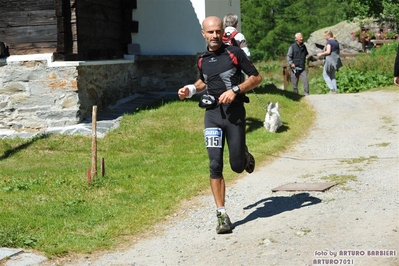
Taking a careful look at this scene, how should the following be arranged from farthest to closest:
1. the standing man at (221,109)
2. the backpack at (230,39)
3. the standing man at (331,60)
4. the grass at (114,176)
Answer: the standing man at (331,60), the backpack at (230,39), the grass at (114,176), the standing man at (221,109)

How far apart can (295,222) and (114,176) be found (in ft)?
10.7

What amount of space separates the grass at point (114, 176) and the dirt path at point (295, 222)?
1.22 feet

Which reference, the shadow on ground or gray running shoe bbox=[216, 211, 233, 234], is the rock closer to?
the shadow on ground

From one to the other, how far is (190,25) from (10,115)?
191 inches

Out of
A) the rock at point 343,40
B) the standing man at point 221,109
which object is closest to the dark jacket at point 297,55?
the standing man at point 221,109

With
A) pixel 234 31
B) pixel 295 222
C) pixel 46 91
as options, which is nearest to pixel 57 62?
pixel 46 91

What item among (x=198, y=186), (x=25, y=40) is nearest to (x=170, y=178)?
(x=198, y=186)

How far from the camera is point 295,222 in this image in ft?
22.4

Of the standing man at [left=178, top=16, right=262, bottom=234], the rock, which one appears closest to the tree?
the rock

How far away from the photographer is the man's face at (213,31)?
21.8 feet

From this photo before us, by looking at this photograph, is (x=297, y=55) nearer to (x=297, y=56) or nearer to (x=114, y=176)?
(x=297, y=56)

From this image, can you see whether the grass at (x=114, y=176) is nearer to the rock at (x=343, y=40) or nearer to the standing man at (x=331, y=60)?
the standing man at (x=331, y=60)

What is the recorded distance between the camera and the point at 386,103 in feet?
51.4

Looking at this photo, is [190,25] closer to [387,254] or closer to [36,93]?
[36,93]
